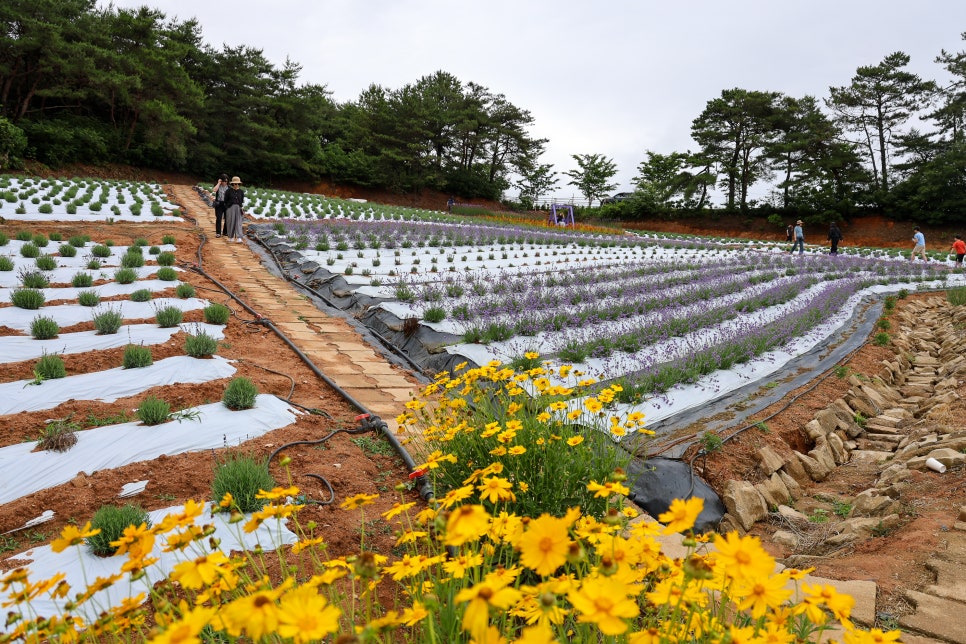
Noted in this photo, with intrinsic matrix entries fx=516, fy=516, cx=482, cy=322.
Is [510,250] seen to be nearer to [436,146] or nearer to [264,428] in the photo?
[264,428]

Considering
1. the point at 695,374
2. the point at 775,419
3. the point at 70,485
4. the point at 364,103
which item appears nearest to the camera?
the point at 70,485

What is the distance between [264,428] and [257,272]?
21.5ft

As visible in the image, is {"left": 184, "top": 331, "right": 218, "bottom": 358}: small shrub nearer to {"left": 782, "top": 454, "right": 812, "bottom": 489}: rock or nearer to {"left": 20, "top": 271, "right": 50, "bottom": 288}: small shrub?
{"left": 20, "top": 271, "right": 50, "bottom": 288}: small shrub

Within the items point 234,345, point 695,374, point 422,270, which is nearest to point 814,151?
point 422,270

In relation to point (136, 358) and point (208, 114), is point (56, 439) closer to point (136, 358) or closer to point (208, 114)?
point (136, 358)

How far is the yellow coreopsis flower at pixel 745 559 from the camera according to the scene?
2.99ft

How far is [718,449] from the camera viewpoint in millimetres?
3867

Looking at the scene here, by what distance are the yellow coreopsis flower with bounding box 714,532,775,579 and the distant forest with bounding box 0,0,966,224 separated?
1145 inches

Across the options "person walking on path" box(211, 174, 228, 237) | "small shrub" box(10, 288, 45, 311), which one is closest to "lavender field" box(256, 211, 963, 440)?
"person walking on path" box(211, 174, 228, 237)

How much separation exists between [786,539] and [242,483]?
10.3 feet

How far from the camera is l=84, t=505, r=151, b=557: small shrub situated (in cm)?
225

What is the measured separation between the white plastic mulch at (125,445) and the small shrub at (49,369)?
1.04 meters

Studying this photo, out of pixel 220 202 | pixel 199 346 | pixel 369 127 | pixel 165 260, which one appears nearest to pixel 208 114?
pixel 369 127

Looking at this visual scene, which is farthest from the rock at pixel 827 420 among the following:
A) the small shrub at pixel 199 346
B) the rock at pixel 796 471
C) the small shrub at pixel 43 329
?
the small shrub at pixel 43 329
